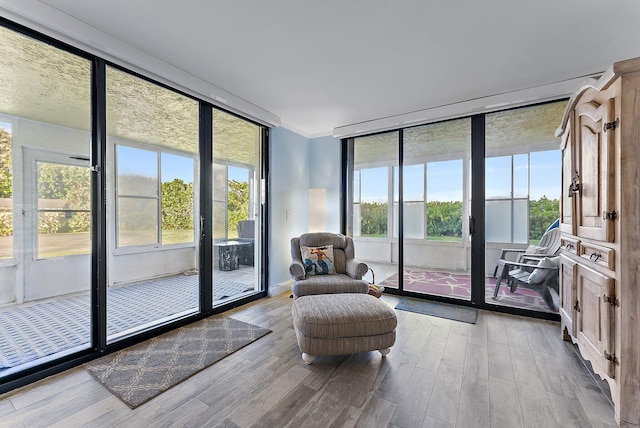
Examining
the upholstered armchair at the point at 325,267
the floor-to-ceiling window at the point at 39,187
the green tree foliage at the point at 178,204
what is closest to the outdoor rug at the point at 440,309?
the upholstered armchair at the point at 325,267

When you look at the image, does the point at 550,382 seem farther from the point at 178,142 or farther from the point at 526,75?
the point at 178,142

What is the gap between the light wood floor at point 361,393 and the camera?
150 cm

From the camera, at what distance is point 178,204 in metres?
3.56

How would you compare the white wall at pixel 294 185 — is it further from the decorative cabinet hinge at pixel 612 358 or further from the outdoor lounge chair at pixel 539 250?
the decorative cabinet hinge at pixel 612 358

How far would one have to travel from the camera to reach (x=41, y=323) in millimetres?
2615

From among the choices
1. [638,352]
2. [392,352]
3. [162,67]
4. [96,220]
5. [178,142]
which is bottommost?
[392,352]

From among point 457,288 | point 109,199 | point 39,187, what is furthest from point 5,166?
point 457,288

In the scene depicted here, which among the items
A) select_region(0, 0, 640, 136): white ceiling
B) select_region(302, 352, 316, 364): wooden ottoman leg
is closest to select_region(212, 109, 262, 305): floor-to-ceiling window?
select_region(0, 0, 640, 136): white ceiling

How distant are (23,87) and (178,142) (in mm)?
1751

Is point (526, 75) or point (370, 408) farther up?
point (526, 75)

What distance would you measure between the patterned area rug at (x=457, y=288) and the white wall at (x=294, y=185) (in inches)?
54.5

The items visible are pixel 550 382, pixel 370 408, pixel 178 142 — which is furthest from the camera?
pixel 178 142

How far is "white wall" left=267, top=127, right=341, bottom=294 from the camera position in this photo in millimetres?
3973

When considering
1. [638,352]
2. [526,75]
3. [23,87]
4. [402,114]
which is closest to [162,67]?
[23,87]
